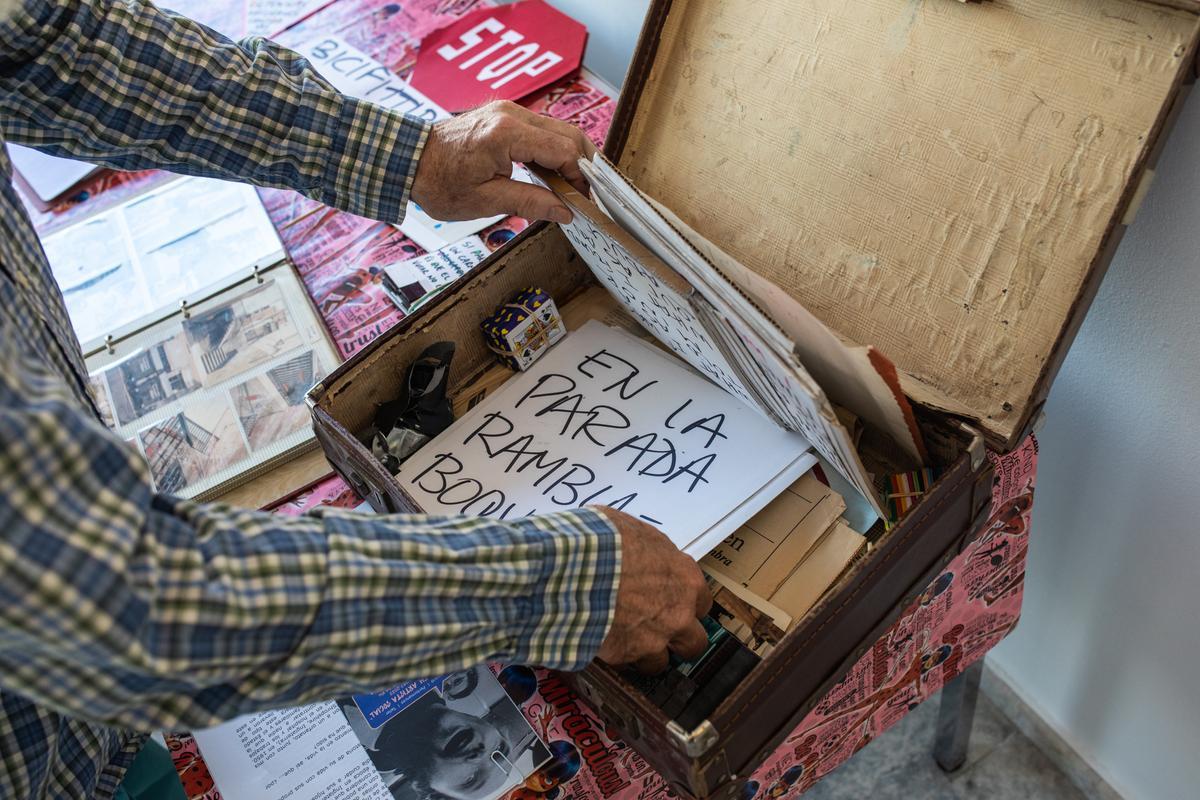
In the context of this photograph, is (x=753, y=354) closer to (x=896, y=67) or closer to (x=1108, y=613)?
(x=896, y=67)

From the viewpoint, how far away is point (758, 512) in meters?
0.83

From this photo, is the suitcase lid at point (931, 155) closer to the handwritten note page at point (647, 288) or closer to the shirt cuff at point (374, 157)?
the handwritten note page at point (647, 288)

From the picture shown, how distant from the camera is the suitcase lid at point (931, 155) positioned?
71 centimetres

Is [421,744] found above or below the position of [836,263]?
below

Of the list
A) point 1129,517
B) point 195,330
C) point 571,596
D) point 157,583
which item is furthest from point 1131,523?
point 195,330

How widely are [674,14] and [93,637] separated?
2.48ft

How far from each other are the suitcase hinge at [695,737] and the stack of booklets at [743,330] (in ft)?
0.72

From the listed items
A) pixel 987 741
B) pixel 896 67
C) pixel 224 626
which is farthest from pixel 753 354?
pixel 987 741

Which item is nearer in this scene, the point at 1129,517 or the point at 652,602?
the point at 652,602

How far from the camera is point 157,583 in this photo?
21.1 inches

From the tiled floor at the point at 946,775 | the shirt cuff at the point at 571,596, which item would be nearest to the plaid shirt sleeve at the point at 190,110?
the shirt cuff at the point at 571,596

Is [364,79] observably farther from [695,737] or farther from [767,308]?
[695,737]

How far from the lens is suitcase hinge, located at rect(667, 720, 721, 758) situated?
637mm

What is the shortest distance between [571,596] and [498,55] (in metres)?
1.02
